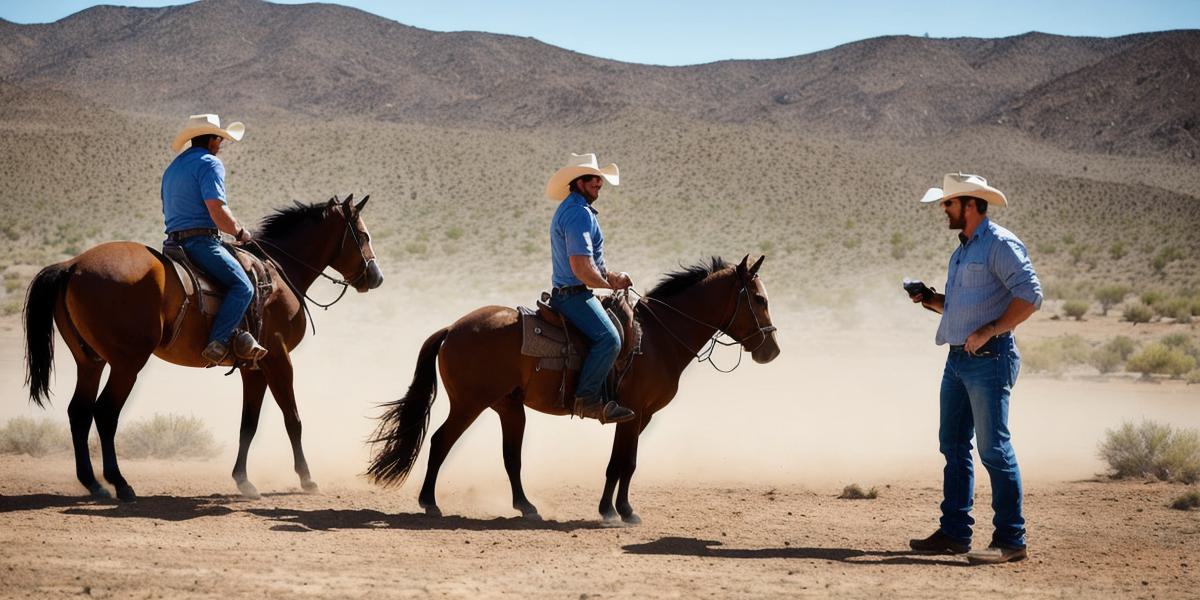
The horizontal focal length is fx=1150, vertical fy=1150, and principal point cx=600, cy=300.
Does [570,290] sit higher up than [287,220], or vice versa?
[287,220]

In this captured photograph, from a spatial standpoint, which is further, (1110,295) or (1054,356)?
(1110,295)

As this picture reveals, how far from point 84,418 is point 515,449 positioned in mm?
3230

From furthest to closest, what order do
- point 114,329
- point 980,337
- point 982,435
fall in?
point 114,329 → point 982,435 → point 980,337

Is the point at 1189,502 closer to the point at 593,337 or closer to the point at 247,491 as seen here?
the point at 593,337

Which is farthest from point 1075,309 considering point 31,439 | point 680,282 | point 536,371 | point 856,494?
point 31,439

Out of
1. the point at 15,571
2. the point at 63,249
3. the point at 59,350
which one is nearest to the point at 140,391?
the point at 59,350

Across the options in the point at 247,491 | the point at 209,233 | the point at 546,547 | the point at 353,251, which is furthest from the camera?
the point at 353,251

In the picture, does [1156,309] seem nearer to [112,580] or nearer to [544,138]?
[112,580]

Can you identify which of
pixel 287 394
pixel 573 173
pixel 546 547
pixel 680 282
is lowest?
pixel 546 547

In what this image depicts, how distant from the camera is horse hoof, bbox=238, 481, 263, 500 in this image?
30.6ft

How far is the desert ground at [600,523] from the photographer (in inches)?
264

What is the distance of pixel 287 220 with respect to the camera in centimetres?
995

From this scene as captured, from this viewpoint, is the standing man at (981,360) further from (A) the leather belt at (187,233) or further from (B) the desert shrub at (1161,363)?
(B) the desert shrub at (1161,363)

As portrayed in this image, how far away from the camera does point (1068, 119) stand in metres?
84.8
